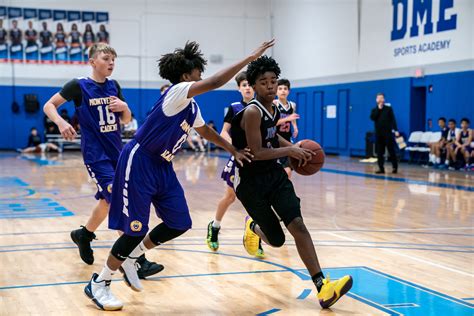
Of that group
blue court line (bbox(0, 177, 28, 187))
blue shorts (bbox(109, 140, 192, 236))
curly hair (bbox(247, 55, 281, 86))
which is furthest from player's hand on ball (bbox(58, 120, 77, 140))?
blue court line (bbox(0, 177, 28, 187))

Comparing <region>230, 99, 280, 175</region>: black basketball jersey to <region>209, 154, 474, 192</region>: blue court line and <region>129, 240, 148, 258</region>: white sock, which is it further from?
<region>209, 154, 474, 192</region>: blue court line

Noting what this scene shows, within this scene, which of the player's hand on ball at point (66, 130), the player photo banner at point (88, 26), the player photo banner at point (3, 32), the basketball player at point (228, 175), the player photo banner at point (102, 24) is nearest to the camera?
the player's hand on ball at point (66, 130)

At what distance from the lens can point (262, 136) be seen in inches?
182

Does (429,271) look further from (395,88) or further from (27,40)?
(27,40)

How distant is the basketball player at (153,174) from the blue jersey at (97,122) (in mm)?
1141

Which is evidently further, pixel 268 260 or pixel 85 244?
pixel 268 260

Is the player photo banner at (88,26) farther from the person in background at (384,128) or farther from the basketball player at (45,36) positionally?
the person in background at (384,128)

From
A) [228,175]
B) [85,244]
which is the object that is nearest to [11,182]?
[85,244]

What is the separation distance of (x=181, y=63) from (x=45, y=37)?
844 inches

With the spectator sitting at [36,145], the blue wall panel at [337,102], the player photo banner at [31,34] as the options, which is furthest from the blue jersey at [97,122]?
the player photo banner at [31,34]

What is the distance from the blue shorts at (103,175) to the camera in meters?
5.25

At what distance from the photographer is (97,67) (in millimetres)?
5312

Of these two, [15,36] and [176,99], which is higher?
[15,36]

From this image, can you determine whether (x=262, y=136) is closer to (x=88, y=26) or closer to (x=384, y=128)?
(x=384, y=128)
